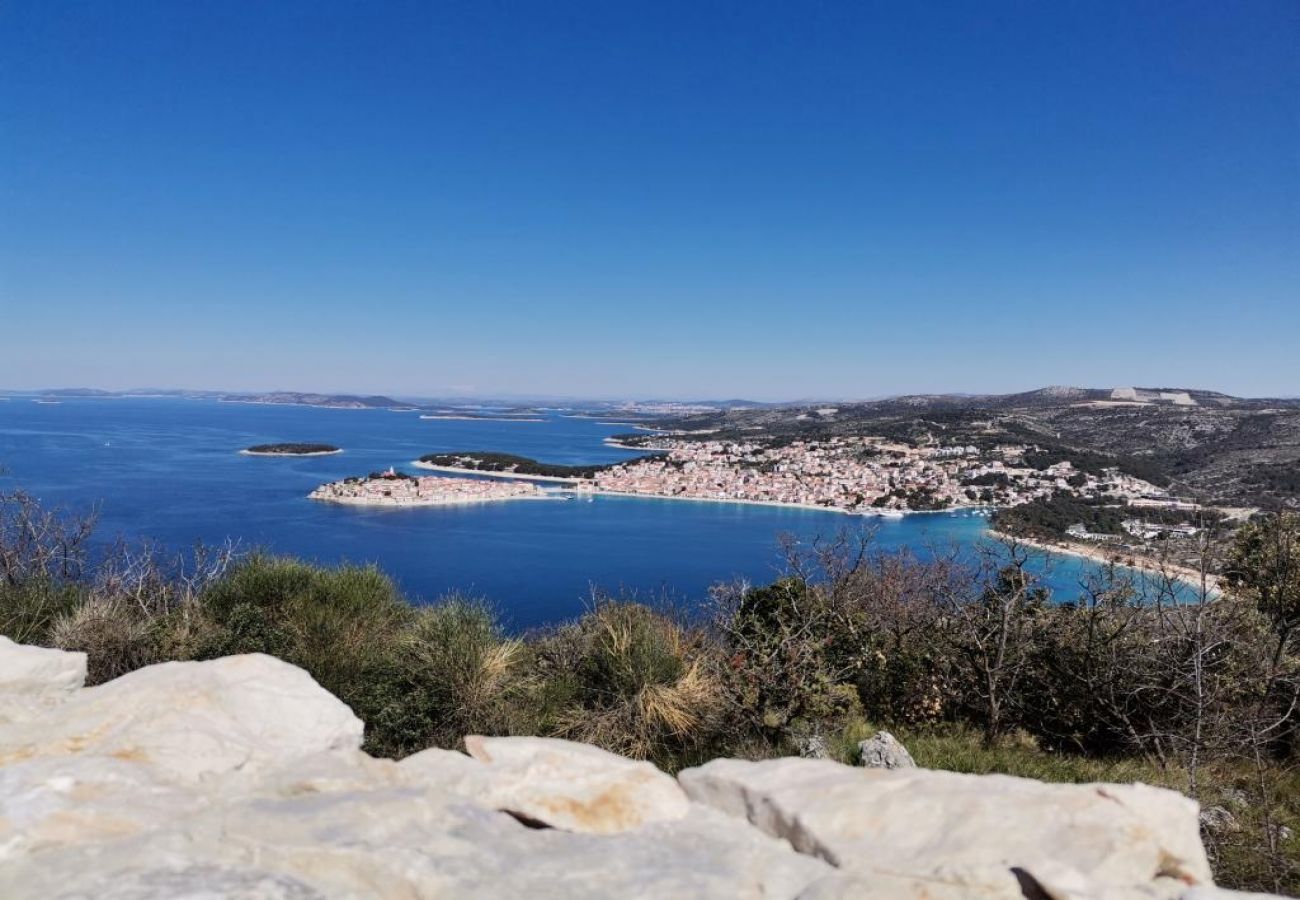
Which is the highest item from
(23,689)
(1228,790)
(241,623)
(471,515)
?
(23,689)

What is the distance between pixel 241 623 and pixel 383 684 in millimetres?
1847

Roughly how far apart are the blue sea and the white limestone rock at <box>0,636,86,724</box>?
57.0 ft

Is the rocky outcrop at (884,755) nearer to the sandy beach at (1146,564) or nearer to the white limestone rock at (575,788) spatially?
the white limestone rock at (575,788)

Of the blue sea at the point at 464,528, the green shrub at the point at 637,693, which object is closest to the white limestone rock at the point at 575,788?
the green shrub at the point at 637,693

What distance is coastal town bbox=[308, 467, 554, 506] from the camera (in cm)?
5338

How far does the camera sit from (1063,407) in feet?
281

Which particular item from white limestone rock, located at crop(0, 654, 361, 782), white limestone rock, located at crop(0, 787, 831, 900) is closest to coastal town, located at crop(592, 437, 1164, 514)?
white limestone rock, located at crop(0, 787, 831, 900)

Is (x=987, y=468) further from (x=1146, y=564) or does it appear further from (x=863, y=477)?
(x=1146, y=564)

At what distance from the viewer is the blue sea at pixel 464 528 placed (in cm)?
3341

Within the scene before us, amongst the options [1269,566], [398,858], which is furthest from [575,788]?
[1269,566]

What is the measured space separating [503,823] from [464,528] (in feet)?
154

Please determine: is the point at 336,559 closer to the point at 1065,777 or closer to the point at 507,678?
the point at 507,678

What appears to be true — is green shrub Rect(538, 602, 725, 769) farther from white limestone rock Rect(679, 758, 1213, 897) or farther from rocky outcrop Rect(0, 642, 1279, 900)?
white limestone rock Rect(679, 758, 1213, 897)

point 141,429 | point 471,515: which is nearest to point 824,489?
point 471,515
